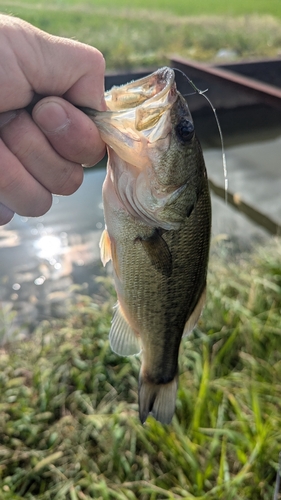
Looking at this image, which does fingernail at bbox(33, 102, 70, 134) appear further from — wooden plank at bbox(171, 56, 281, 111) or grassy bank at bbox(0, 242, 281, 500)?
wooden plank at bbox(171, 56, 281, 111)

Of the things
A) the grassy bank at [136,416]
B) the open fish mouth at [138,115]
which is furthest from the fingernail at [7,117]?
the grassy bank at [136,416]

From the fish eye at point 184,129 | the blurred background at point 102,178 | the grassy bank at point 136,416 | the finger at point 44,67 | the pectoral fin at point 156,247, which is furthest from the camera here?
the blurred background at point 102,178

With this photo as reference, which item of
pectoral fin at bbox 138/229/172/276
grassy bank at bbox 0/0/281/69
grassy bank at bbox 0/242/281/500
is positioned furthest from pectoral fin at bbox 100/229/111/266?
grassy bank at bbox 0/0/281/69

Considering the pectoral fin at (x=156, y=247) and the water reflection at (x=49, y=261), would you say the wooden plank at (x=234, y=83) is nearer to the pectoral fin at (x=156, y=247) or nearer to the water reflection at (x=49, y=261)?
the water reflection at (x=49, y=261)

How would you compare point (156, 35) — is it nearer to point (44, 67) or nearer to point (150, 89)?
point (150, 89)

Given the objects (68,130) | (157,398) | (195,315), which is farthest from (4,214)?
(157,398)
